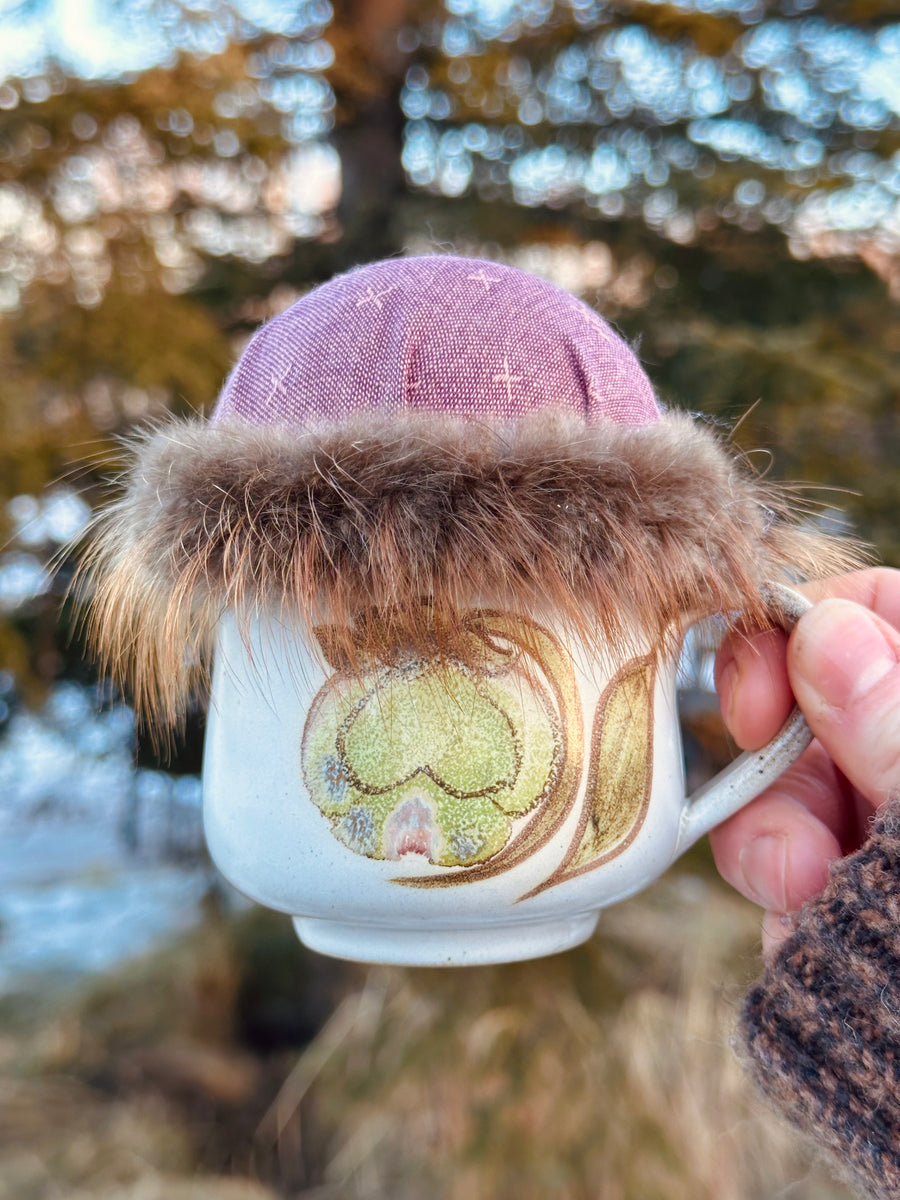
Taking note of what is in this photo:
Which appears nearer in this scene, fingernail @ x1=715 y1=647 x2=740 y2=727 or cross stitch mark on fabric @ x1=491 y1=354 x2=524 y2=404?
cross stitch mark on fabric @ x1=491 y1=354 x2=524 y2=404

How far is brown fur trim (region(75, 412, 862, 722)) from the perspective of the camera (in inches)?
21.9

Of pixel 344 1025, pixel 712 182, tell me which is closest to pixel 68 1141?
pixel 344 1025

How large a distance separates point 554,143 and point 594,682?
1.30 m

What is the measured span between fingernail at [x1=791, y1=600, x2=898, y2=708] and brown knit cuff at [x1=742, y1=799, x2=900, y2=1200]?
0.10 m

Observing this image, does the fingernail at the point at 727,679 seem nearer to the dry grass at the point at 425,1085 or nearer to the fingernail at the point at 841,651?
the fingernail at the point at 841,651

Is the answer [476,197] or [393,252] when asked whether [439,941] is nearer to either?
[393,252]

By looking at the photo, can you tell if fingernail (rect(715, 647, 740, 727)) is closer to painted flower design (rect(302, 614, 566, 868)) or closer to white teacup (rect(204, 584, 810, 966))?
white teacup (rect(204, 584, 810, 966))

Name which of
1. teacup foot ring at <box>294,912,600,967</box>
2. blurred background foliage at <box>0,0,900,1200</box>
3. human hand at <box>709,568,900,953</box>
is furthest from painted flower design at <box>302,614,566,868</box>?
blurred background foliage at <box>0,0,900,1200</box>

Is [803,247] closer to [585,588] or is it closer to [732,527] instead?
[732,527]

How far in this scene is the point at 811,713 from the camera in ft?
2.39

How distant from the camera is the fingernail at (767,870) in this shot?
32.7 inches

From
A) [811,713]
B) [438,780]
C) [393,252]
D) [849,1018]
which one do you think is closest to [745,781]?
[811,713]

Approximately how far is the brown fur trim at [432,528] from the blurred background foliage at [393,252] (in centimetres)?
76

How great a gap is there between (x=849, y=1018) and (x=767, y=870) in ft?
0.58
